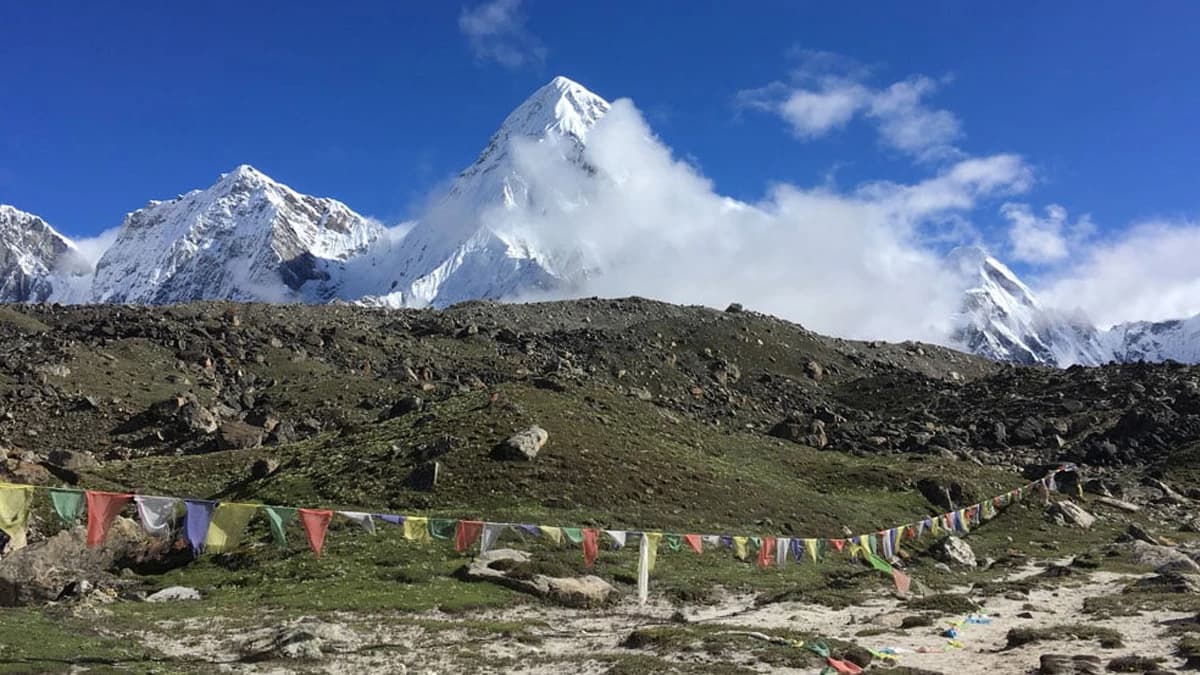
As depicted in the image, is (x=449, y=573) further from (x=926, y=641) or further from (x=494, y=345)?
(x=494, y=345)

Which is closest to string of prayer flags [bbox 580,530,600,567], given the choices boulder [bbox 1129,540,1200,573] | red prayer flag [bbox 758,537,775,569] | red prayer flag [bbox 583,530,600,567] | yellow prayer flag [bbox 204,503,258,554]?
red prayer flag [bbox 583,530,600,567]

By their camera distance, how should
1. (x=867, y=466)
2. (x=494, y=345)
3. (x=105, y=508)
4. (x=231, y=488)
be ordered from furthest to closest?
(x=494, y=345)
(x=867, y=466)
(x=231, y=488)
(x=105, y=508)

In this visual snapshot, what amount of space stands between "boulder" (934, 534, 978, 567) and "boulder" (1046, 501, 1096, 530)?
1507cm

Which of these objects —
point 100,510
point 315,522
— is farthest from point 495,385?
point 100,510

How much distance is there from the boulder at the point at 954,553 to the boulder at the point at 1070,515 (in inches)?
593

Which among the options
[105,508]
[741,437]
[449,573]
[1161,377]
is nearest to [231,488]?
[449,573]

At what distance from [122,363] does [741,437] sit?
5648cm

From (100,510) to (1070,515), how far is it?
6003 centimetres

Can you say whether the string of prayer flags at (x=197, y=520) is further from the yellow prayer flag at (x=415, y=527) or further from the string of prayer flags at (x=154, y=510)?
the yellow prayer flag at (x=415, y=527)

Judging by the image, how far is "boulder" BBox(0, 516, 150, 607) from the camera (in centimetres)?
3145

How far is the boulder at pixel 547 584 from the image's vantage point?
3322 centimetres

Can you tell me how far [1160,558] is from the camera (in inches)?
1854

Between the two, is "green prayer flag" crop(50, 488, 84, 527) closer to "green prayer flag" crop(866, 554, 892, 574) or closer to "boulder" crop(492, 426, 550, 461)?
"boulder" crop(492, 426, 550, 461)

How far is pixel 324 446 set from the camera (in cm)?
5622
